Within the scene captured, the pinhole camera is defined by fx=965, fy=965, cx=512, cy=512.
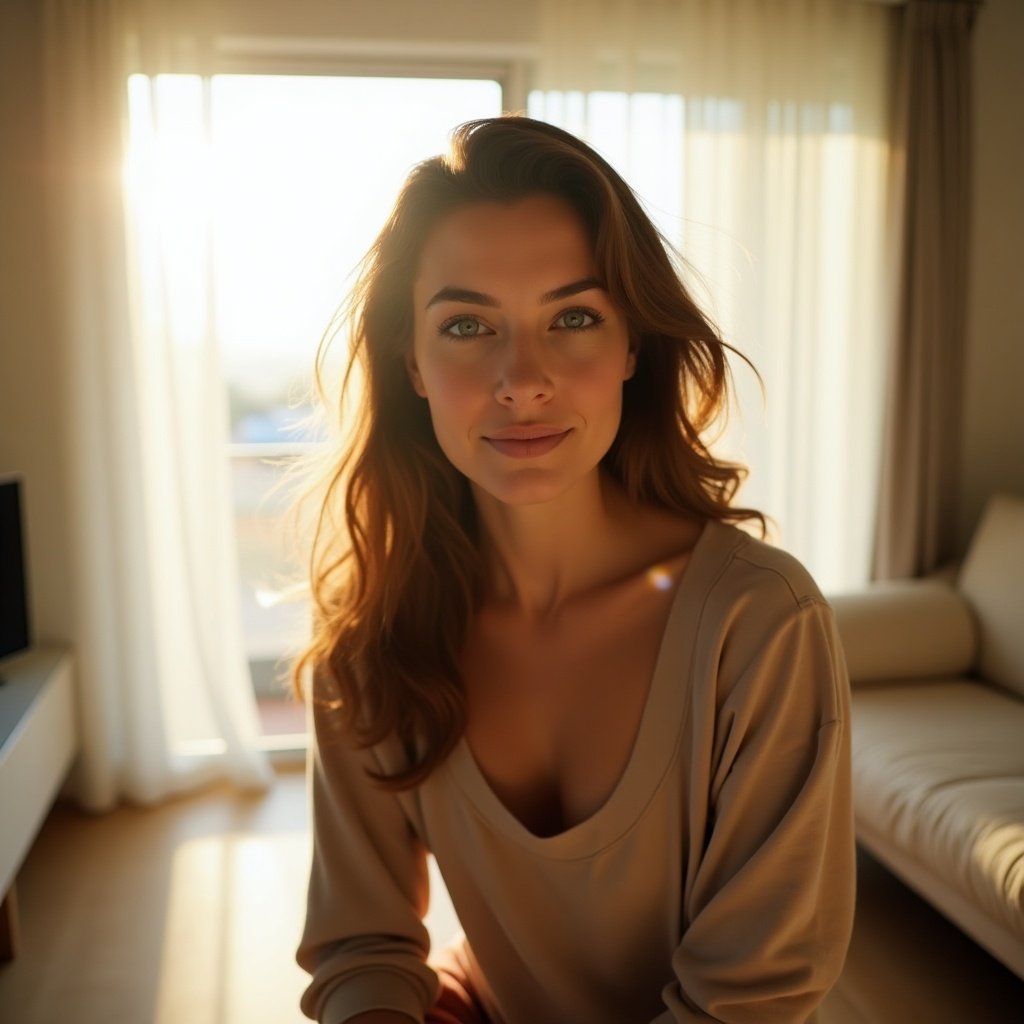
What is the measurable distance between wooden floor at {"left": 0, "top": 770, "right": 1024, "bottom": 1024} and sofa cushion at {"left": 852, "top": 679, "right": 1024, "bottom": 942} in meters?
0.27

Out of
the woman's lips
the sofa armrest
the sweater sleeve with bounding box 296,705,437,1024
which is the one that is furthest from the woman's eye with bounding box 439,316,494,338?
the sofa armrest

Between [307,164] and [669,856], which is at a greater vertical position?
[307,164]

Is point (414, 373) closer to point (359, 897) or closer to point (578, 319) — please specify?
point (578, 319)

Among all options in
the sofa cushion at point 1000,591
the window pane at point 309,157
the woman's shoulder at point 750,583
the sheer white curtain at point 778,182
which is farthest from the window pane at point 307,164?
the sofa cushion at point 1000,591

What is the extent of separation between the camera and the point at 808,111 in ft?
10.3

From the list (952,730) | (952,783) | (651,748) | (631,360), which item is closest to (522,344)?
(631,360)

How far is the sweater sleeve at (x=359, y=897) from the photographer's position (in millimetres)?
1002

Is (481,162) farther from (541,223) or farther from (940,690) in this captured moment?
(940,690)

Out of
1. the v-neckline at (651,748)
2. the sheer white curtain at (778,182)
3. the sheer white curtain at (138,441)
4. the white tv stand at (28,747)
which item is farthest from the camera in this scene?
the sheer white curtain at (778,182)

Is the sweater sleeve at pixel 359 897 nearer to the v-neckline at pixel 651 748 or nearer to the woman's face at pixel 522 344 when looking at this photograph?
the v-neckline at pixel 651 748

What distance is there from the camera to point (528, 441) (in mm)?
977

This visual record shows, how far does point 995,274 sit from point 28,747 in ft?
11.1

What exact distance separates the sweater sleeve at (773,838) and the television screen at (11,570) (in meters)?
2.28

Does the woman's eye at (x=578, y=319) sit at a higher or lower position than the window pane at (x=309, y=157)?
lower
